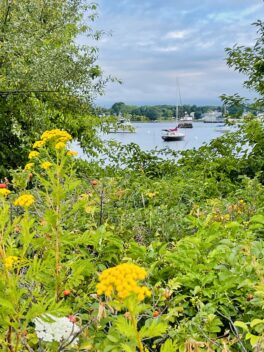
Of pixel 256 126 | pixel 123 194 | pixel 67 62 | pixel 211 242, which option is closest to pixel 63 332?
pixel 211 242

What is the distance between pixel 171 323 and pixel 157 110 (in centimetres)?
911

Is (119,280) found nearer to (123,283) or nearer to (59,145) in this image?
(123,283)

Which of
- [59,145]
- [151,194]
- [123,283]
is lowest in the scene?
[151,194]

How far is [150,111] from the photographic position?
9594mm

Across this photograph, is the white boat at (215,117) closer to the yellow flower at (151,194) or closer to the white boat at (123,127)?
the white boat at (123,127)

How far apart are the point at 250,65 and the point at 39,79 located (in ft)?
9.05

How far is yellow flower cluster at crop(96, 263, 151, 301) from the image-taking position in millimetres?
867

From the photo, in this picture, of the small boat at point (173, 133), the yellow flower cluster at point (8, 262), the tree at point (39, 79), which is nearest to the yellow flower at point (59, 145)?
the yellow flower cluster at point (8, 262)

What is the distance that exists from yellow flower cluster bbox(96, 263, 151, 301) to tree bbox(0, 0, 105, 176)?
5127 millimetres

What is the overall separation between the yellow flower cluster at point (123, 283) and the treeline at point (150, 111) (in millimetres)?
5888

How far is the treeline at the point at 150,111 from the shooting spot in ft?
26.3

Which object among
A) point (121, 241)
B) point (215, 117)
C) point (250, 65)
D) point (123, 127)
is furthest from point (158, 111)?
point (121, 241)

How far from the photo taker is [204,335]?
1.44m

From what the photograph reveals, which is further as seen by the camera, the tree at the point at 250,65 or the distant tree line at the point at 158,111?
the distant tree line at the point at 158,111
